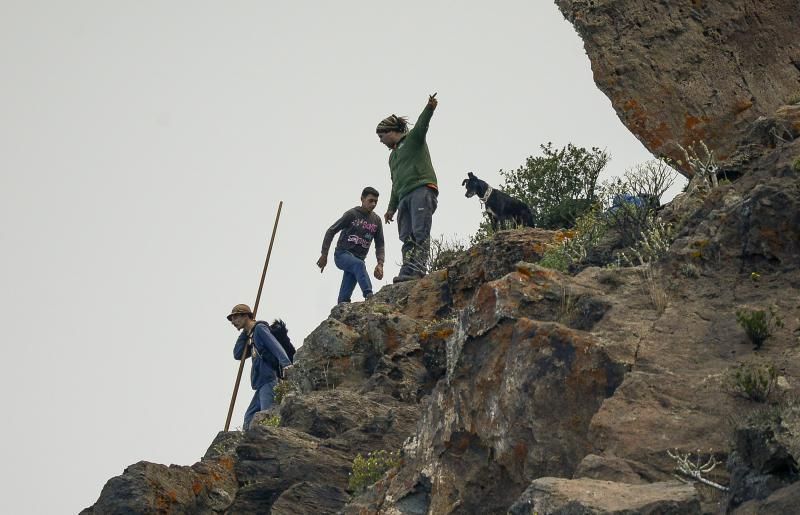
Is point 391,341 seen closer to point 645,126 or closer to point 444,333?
point 444,333

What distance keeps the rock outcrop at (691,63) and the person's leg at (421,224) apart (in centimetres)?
348

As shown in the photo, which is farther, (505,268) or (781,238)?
(505,268)

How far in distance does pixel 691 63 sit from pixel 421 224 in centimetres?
434

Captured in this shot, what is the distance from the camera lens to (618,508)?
615cm

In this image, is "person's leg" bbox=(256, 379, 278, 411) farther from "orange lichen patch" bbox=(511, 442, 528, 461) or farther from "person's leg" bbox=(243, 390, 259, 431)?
"orange lichen patch" bbox=(511, 442, 528, 461)

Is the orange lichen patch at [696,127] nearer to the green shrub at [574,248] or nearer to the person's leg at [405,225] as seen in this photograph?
the green shrub at [574,248]

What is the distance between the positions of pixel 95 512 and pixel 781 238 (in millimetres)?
6408

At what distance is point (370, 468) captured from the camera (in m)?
10.3

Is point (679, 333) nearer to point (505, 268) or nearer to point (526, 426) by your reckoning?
point (526, 426)

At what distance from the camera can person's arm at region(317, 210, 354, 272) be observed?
16750 mm

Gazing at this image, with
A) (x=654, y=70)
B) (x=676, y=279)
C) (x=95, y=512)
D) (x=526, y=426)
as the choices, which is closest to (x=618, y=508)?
(x=526, y=426)

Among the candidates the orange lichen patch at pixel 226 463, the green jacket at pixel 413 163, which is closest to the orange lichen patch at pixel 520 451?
the orange lichen patch at pixel 226 463

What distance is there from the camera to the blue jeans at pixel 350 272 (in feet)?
54.3

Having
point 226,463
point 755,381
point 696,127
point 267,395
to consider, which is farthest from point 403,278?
point 755,381
